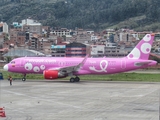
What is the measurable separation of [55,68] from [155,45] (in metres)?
148

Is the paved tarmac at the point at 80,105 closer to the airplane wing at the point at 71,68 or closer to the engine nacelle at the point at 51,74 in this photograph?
the engine nacelle at the point at 51,74

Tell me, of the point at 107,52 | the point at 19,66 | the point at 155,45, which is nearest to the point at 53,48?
the point at 107,52

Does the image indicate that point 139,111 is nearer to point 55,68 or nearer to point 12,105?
point 12,105

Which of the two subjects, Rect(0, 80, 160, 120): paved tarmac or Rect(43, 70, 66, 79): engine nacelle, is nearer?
Rect(0, 80, 160, 120): paved tarmac

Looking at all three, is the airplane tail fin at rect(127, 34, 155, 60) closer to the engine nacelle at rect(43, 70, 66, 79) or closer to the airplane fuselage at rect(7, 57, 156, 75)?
the airplane fuselage at rect(7, 57, 156, 75)

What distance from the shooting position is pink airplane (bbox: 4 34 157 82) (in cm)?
5409

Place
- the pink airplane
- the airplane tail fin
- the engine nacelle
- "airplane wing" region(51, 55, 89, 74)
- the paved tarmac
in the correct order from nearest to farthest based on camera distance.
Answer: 1. the paved tarmac
2. the engine nacelle
3. "airplane wing" region(51, 55, 89, 74)
4. the pink airplane
5. the airplane tail fin

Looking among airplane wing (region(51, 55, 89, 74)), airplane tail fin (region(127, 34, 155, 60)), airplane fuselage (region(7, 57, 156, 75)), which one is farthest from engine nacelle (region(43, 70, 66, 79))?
airplane tail fin (region(127, 34, 155, 60))

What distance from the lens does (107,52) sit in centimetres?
15888

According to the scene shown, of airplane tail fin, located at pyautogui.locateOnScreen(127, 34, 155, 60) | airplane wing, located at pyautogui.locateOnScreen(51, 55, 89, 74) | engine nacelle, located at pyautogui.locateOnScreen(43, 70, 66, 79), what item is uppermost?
airplane tail fin, located at pyautogui.locateOnScreen(127, 34, 155, 60)

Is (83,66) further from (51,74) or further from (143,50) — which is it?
(143,50)

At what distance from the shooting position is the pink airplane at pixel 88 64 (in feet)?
177

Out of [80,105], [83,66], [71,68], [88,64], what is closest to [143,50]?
[88,64]

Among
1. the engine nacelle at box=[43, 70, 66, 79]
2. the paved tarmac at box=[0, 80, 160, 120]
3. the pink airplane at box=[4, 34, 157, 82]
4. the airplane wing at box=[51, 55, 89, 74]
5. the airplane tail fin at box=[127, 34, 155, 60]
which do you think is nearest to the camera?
the paved tarmac at box=[0, 80, 160, 120]
